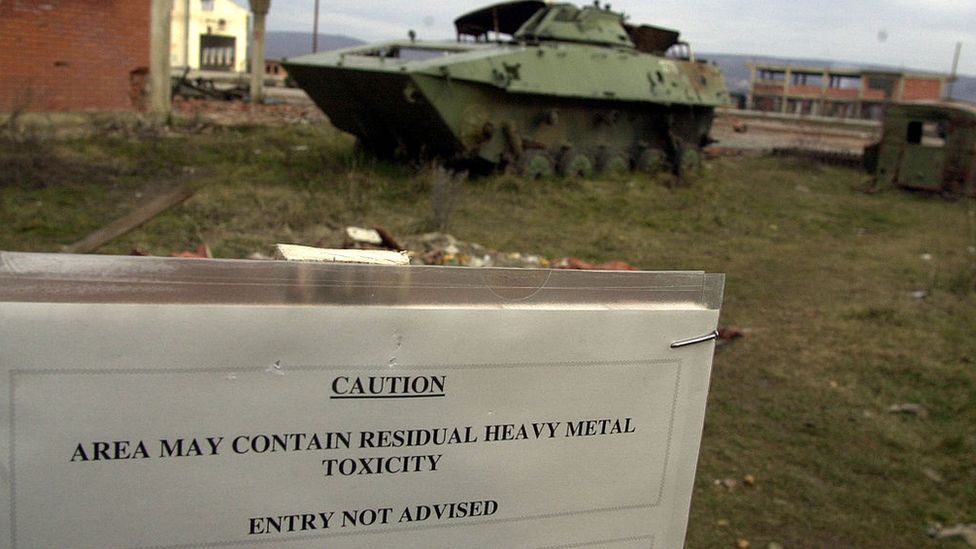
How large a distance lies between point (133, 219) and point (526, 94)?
4.99m

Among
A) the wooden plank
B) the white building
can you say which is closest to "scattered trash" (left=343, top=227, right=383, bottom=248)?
the wooden plank

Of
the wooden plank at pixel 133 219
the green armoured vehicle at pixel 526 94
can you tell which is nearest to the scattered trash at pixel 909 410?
the wooden plank at pixel 133 219

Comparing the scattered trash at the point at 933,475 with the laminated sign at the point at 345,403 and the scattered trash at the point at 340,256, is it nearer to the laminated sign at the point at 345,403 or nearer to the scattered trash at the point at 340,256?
the laminated sign at the point at 345,403

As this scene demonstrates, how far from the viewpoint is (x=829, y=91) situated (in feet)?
118

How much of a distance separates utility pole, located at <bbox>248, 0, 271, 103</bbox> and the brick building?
18120 mm

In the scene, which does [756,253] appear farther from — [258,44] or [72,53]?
[258,44]

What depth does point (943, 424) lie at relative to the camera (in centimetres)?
480

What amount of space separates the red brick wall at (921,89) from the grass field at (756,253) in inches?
805

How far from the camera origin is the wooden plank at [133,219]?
22.0ft

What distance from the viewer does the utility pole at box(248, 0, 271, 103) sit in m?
18.0

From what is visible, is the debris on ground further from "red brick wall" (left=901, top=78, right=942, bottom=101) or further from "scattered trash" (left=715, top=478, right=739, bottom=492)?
"red brick wall" (left=901, top=78, right=942, bottom=101)

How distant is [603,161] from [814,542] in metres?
9.14

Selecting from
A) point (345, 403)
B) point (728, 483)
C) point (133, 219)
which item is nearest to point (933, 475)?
point (728, 483)

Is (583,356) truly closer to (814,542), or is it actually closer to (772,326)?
(814,542)
